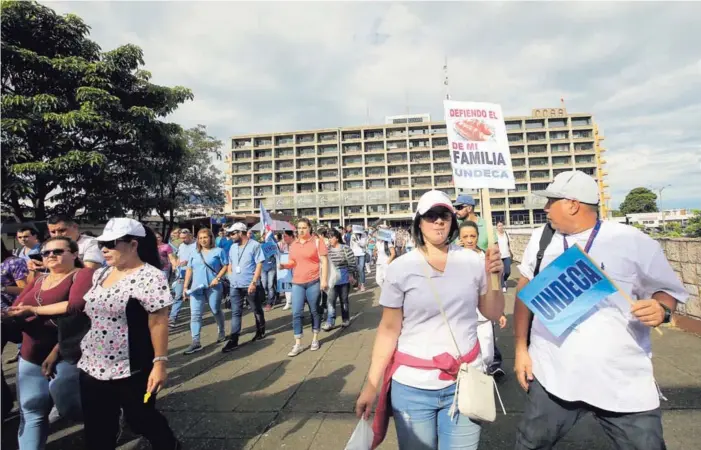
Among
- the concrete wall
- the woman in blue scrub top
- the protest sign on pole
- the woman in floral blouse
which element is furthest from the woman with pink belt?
the concrete wall

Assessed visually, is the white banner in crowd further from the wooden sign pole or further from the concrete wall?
the concrete wall

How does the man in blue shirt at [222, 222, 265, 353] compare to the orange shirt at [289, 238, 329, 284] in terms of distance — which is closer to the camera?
the orange shirt at [289, 238, 329, 284]

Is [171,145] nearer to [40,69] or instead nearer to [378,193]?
[40,69]

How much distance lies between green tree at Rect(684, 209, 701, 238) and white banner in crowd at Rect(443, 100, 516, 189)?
4.36m

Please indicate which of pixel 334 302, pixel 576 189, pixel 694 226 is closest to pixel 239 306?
pixel 334 302

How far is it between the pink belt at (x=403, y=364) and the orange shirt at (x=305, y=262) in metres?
3.31

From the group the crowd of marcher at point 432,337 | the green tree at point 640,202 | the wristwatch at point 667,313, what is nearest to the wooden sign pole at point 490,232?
the crowd of marcher at point 432,337

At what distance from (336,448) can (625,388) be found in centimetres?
193

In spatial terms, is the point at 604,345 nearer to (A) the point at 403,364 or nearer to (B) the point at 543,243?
(B) the point at 543,243

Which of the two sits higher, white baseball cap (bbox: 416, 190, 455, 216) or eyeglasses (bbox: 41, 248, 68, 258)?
white baseball cap (bbox: 416, 190, 455, 216)

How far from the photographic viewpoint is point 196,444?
287 centimetres

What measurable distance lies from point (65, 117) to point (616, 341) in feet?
54.9

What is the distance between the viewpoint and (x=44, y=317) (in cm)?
250

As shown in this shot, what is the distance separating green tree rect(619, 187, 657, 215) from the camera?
80000mm
